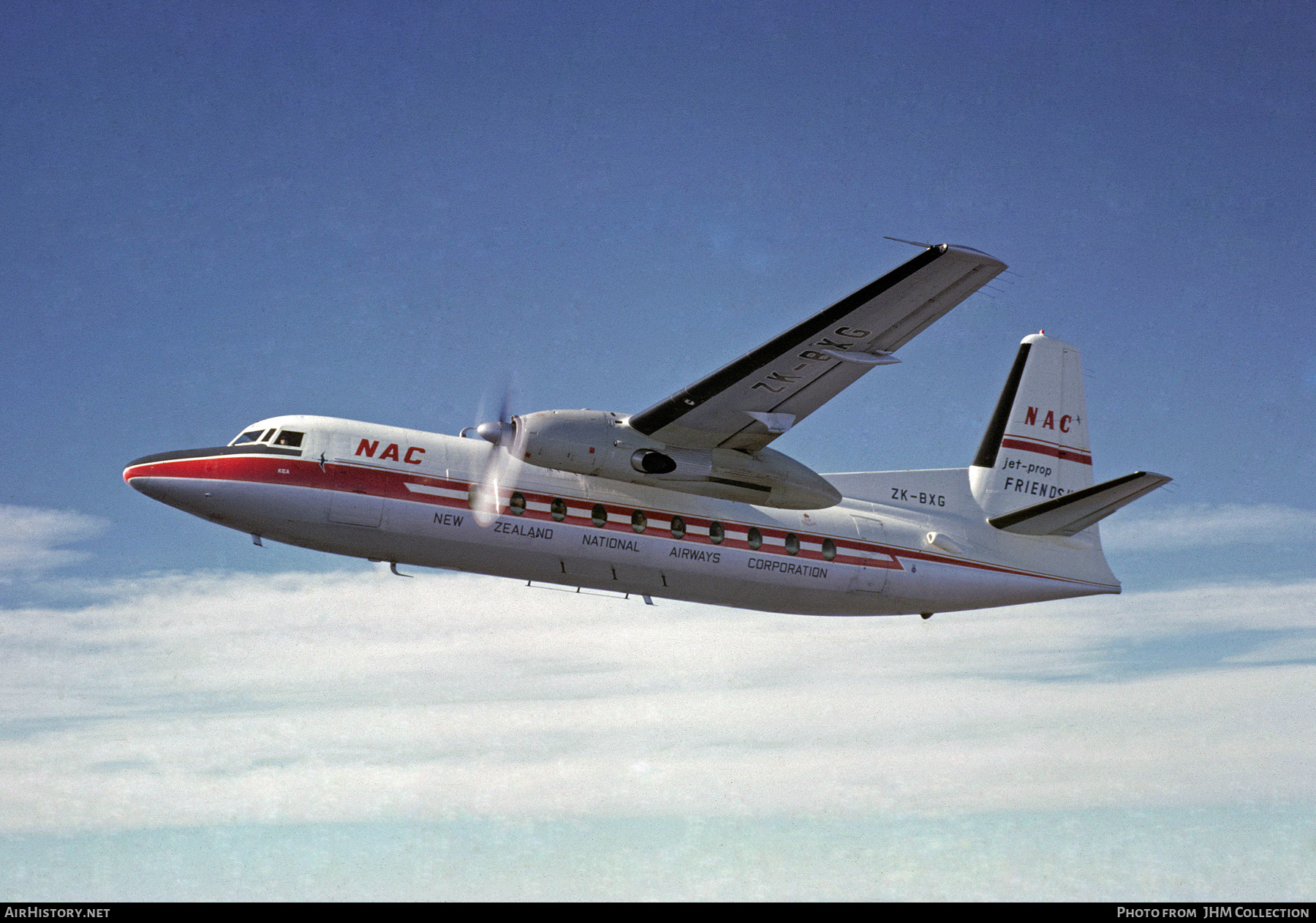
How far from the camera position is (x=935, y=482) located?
23.5 metres

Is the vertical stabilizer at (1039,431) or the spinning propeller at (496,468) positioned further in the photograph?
the vertical stabilizer at (1039,431)

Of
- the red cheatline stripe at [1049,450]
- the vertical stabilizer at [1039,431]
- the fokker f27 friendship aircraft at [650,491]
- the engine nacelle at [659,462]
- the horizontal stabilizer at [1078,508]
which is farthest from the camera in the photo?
the red cheatline stripe at [1049,450]

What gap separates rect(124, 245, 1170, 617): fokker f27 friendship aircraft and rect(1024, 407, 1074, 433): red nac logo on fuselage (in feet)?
13.1

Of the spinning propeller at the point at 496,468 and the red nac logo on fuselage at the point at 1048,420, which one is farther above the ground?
the red nac logo on fuselage at the point at 1048,420

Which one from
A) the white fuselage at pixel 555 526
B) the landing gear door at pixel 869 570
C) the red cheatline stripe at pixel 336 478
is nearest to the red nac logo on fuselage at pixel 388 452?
the white fuselage at pixel 555 526

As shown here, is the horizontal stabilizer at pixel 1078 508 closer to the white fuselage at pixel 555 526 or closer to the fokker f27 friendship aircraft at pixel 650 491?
the fokker f27 friendship aircraft at pixel 650 491

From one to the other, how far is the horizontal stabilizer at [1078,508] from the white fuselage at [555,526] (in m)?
1.45

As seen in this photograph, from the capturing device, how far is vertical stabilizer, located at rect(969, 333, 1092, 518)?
81.3 feet

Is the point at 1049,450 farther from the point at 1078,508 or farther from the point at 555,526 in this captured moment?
the point at 555,526

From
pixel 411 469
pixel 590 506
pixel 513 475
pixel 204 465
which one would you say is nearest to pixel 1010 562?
pixel 590 506

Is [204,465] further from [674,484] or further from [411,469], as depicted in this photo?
[674,484]

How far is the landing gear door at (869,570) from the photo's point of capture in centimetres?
2105

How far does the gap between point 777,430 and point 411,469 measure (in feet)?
20.5

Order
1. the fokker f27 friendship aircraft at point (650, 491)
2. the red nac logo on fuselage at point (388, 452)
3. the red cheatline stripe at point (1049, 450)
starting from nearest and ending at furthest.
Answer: the fokker f27 friendship aircraft at point (650, 491)
the red nac logo on fuselage at point (388, 452)
the red cheatline stripe at point (1049, 450)
